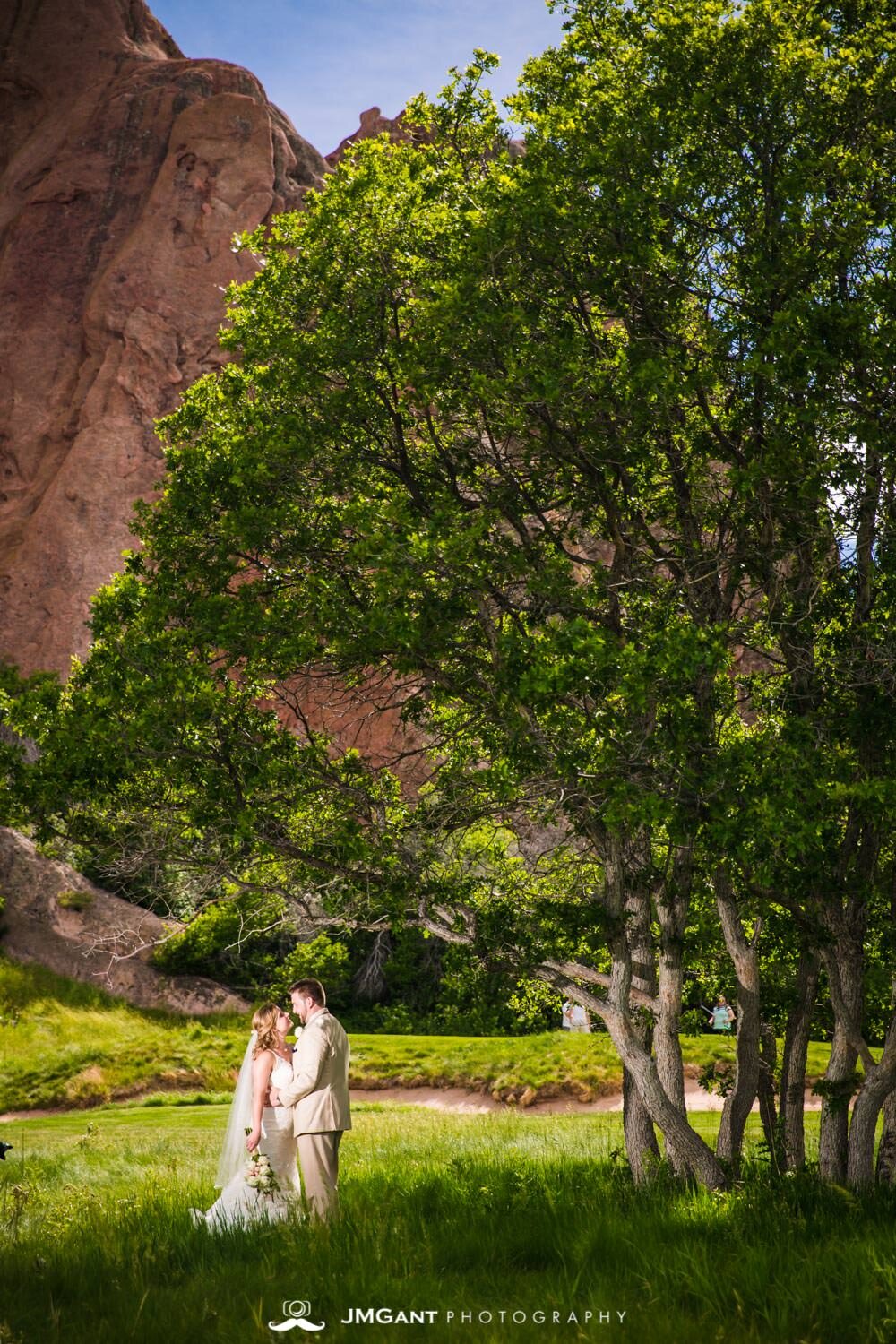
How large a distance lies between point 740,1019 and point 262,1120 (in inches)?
180

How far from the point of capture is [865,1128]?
900 centimetres

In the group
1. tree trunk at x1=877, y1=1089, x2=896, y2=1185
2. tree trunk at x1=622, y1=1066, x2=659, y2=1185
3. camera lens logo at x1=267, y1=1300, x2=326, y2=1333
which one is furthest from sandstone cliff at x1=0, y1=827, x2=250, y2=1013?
camera lens logo at x1=267, y1=1300, x2=326, y2=1333

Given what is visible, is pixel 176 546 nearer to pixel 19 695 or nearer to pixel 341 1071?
pixel 19 695

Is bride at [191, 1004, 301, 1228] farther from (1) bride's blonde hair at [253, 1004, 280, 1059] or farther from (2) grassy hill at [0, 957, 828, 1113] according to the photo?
(2) grassy hill at [0, 957, 828, 1113]

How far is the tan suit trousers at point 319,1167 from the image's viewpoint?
8.51 m

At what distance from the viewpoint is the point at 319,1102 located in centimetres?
857

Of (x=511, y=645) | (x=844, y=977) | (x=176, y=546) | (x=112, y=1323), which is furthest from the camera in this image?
(x=176, y=546)

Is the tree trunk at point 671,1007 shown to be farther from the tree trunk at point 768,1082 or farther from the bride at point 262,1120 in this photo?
the bride at point 262,1120

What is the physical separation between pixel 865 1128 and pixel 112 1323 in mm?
6480

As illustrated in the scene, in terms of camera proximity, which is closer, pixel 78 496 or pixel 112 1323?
pixel 112 1323

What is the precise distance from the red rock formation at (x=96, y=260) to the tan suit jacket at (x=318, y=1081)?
35.3 m

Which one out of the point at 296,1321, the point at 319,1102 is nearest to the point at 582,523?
the point at 319,1102

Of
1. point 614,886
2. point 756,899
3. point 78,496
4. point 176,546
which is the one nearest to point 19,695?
point 176,546

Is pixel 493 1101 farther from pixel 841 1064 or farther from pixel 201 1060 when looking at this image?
pixel 841 1064
